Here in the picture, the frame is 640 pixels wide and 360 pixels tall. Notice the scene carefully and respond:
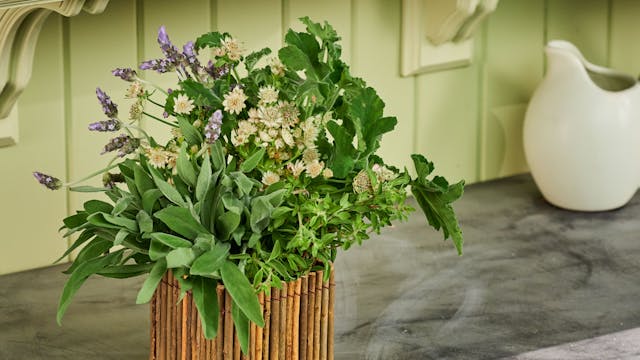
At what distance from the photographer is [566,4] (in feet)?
7.98

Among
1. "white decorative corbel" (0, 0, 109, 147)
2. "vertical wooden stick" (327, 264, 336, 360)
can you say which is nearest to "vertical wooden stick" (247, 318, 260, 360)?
"vertical wooden stick" (327, 264, 336, 360)

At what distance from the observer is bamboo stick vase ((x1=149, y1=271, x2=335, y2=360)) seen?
4.76 ft

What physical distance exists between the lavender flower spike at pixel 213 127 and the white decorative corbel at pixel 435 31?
2.77ft

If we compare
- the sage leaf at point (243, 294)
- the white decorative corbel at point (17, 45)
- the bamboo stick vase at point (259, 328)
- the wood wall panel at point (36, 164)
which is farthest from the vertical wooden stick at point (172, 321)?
the wood wall panel at point (36, 164)

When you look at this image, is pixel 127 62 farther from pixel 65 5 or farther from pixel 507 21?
pixel 507 21

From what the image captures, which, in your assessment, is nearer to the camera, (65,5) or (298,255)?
(298,255)

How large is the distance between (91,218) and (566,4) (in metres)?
1.26

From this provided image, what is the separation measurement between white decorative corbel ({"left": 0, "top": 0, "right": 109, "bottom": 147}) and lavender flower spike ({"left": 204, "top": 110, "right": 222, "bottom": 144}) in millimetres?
356

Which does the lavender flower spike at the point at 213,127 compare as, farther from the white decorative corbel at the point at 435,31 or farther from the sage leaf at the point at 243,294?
the white decorative corbel at the point at 435,31

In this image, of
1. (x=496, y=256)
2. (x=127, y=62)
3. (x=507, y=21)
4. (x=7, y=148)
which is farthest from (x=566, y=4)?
(x=7, y=148)

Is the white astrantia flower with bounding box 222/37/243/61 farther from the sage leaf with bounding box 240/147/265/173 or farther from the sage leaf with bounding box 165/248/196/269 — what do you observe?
the sage leaf with bounding box 165/248/196/269

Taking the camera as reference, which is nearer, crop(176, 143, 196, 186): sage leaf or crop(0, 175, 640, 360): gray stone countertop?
crop(176, 143, 196, 186): sage leaf

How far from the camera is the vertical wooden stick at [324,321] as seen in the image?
1508 mm

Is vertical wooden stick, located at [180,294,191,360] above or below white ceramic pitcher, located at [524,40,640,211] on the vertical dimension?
below
